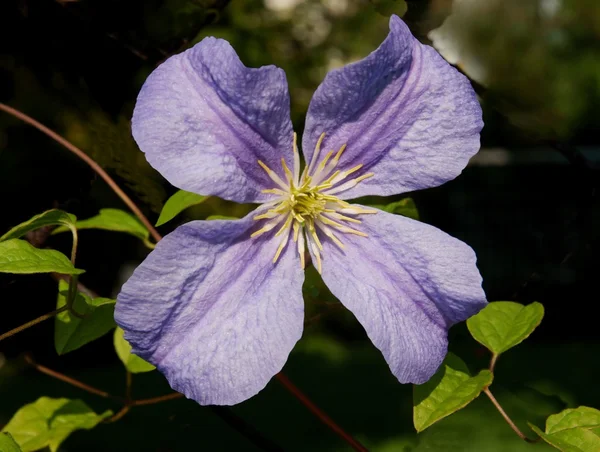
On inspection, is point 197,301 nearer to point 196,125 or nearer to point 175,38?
point 196,125

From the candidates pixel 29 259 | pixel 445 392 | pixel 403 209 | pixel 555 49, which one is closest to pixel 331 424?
pixel 445 392

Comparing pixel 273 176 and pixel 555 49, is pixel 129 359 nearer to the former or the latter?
pixel 273 176

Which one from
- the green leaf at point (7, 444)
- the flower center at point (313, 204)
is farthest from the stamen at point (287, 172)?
the green leaf at point (7, 444)

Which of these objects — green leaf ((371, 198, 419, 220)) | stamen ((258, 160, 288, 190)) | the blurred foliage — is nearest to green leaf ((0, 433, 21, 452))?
stamen ((258, 160, 288, 190))

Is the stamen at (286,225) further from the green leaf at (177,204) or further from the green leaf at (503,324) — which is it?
the green leaf at (503,324)

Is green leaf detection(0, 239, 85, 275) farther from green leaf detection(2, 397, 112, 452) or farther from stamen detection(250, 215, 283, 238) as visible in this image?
green leaf detection(2, 397, 112, 452)

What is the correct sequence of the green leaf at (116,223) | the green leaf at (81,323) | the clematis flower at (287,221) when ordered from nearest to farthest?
the clematis flower at (287,221)
the green leaf at (81,323)
the green leaf at (116,223)

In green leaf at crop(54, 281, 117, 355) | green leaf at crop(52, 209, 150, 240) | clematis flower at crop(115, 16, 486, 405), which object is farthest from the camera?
green leaf at crop(52, 209, 150, 240)

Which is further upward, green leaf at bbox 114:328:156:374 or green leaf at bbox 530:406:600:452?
green leaf at bbox 114:328:156:374
